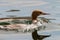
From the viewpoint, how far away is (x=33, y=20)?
11.2 m

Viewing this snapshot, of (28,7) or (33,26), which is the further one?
(28,7)

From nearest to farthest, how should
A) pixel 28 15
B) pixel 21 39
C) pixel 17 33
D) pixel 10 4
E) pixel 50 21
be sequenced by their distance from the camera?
pixel 21 39
pixel 17 33
pixel 50 21
pixel 28 15
pixel 10 4

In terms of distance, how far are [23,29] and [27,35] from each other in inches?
23.0

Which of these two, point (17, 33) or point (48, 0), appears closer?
point (17, 33)

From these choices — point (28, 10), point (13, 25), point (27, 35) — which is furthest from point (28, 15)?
point (27, 35)

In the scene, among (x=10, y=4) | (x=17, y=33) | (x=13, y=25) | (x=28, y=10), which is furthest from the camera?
(x=10, y=4)

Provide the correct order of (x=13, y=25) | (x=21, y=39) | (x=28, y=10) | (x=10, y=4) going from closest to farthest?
(x=21, y=39) < (x=13, y=25) < (x=28, y=10) < (x=10, y=4)

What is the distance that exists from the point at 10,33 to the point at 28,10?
3.40 metres

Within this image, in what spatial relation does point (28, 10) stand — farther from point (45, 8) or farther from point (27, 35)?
point (27, 35)

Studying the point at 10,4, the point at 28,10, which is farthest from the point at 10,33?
the point at 10,4

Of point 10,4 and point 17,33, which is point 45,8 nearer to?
point 10,4

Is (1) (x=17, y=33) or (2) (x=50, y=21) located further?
(2) (x=50, y=21)

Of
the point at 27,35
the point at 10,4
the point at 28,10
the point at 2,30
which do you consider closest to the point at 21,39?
the point at 27,35

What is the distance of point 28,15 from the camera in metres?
12.6
